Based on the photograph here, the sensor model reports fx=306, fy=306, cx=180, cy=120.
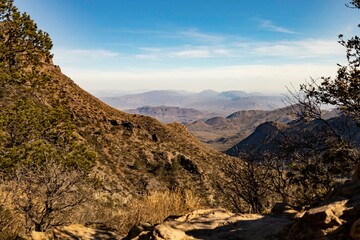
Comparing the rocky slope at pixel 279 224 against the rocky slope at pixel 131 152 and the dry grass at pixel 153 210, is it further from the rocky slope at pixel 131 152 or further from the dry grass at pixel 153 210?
the rocky slope at pixel 131 152

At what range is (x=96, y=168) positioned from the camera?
40.6 metres

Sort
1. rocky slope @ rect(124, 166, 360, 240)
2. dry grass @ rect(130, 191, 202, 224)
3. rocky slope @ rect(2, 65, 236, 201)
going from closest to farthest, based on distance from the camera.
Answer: rocky slope @ rect(124, 166, 360, 240), dry grass @ rect(130, 191, 202, 224), rocky slope @ rect(2, 65, 236, 201)

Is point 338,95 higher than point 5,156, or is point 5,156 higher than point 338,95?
point 338,95

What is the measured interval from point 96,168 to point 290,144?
1193 inches

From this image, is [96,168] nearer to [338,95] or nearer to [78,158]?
[78,158]

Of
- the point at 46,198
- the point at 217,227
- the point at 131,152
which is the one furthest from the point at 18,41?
the point at 131,152

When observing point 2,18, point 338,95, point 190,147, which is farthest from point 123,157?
point 338,95

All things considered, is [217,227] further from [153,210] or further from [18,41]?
[18,41]

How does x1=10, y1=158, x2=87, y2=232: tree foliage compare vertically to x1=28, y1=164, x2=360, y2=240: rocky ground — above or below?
below

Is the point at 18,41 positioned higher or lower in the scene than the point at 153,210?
higher

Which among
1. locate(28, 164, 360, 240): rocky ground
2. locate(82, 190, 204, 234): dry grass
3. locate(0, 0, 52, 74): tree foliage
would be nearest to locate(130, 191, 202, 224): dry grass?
locate(82, 190, 204, 234): dry grass

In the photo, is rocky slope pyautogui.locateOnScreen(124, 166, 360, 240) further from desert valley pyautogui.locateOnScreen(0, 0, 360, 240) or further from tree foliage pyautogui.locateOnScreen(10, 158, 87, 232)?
tree foliage pyautogui.locateOnScreen(10, 158, 87, 232)

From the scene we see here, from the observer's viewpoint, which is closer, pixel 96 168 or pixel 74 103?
pixel 96 168

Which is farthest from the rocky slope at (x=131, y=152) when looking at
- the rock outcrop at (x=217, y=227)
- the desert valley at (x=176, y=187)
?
the rock outcrop at (x=217, y=227)
